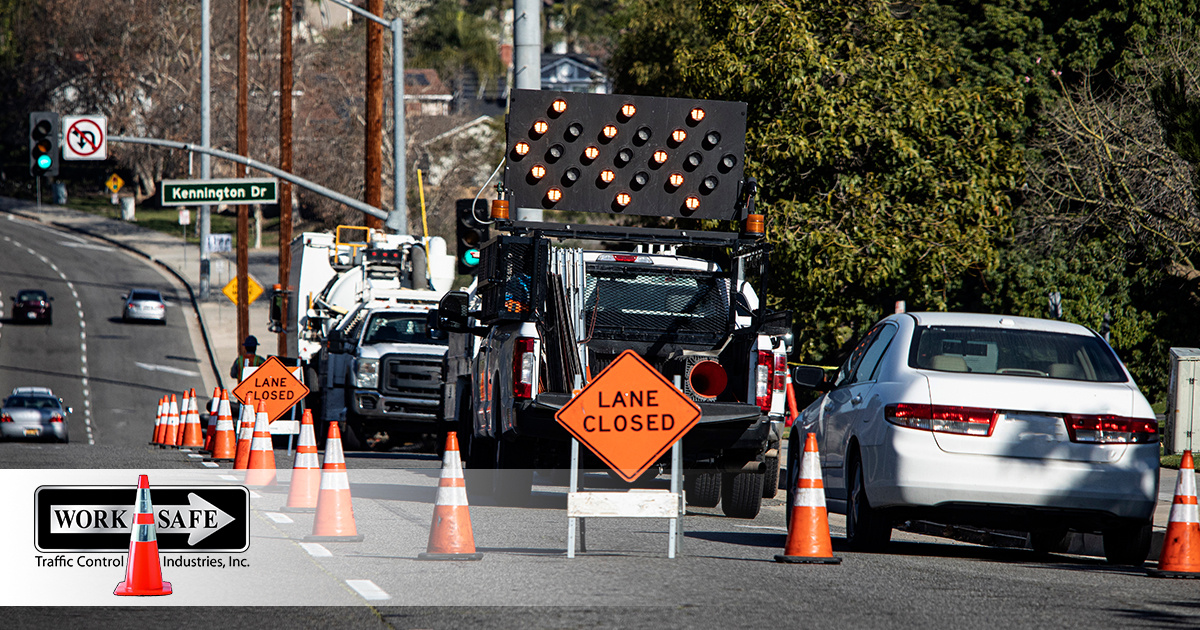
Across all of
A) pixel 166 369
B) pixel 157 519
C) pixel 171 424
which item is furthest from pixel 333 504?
pixel 166 369

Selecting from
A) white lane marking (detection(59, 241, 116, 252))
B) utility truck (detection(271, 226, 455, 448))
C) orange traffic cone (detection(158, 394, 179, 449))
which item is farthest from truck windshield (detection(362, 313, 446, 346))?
white lane marking (detection(59, 241, 116, 252))

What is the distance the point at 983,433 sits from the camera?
10.0 meters

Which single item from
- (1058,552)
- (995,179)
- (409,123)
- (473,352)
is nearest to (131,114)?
(409,123)

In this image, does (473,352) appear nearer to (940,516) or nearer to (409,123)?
(940,516)

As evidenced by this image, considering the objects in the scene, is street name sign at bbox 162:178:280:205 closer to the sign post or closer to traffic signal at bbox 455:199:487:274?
traffic signal at bbox 455:199:487:274

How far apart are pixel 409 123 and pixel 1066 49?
130 feet

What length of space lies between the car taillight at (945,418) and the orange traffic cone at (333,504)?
381cm

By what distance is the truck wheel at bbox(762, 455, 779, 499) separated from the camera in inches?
569

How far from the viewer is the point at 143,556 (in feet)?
26.6

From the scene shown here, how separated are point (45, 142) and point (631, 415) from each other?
2044 centimetres

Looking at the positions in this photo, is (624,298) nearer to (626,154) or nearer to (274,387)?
(626,154)

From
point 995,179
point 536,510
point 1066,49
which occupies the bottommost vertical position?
point 536,510

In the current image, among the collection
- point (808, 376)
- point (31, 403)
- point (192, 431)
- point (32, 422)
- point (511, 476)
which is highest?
point (808, 376)

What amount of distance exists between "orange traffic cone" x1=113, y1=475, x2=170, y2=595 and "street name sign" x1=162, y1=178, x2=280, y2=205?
67.5 feet
